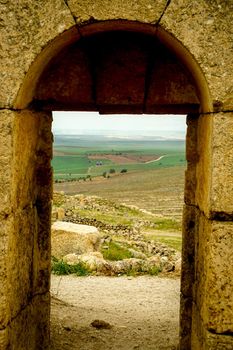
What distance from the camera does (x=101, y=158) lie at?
89438 mm

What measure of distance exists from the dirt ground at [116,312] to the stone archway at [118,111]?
3.14 feet

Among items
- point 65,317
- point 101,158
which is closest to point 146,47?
point 65,317

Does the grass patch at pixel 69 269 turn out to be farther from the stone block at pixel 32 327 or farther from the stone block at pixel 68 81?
the stone block at pixel 68 81

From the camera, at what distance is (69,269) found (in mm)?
10789

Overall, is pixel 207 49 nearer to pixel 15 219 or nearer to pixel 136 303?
pixel 15 219

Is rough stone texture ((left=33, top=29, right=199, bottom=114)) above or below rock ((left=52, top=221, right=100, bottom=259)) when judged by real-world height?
above

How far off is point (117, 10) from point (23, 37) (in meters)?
0.74

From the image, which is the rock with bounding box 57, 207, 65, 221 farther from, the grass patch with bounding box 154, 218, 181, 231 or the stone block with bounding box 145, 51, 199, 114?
the stone block with bounding box 145, 51, 199, 114

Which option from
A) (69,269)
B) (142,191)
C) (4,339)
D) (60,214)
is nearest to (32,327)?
(4,339)

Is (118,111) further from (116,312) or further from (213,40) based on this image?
(116,312)

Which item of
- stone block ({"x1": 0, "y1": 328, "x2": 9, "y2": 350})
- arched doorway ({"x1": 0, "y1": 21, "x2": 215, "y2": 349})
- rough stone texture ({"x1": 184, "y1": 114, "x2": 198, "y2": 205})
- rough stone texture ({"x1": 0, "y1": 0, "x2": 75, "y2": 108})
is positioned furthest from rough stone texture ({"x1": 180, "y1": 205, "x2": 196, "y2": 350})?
rough stone texture ({"x1": 0, "y1": 0, "x2": 75, "y2": 108})

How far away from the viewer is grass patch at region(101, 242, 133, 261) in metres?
13.3

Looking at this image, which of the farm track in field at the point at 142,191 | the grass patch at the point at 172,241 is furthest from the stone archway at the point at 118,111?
the farm track in field at the point at 142,191

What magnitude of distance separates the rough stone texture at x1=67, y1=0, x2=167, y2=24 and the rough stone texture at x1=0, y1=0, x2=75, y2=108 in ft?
0.35
